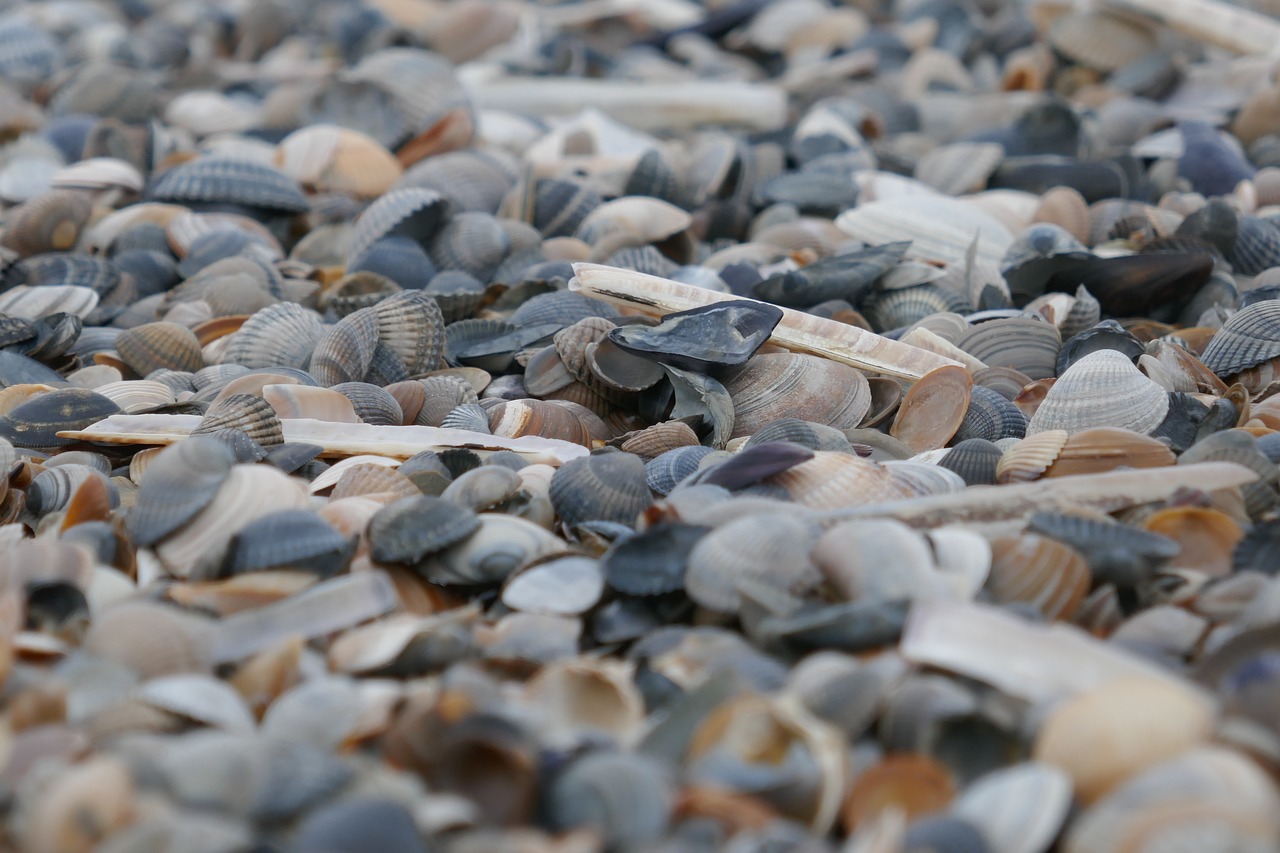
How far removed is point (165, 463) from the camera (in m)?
2.41

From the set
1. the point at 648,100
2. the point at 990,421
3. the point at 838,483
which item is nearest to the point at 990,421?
the point at 990,421

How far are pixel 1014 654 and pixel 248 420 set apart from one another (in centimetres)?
176

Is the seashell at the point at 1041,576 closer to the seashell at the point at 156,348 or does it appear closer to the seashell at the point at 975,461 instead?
the seashell at the point at 975,461

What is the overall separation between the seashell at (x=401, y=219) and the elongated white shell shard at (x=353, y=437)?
1.31m

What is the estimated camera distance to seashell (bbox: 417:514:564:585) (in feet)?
7.61

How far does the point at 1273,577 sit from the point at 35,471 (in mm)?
2558

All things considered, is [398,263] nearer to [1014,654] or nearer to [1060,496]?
[1060,496]

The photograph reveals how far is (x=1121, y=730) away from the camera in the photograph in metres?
1.67

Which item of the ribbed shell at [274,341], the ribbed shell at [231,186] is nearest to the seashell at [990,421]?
the ribbed shell at [274,341]

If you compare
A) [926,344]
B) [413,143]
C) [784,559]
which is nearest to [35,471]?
[784,559]

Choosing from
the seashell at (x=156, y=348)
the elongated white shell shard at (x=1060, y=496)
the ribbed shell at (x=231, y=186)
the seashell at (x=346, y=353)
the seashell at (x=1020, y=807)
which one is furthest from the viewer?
the ribbed shell at (x=231, y=186)

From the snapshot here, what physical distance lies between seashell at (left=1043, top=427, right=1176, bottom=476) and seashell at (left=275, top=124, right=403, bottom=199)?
10.6ft

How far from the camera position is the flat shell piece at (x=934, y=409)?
3.02 meters

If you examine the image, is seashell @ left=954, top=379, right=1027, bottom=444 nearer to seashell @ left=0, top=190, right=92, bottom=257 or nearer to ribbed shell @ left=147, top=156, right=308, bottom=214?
ribbed shell @ left=147, top=156, right=308, bottom=214
